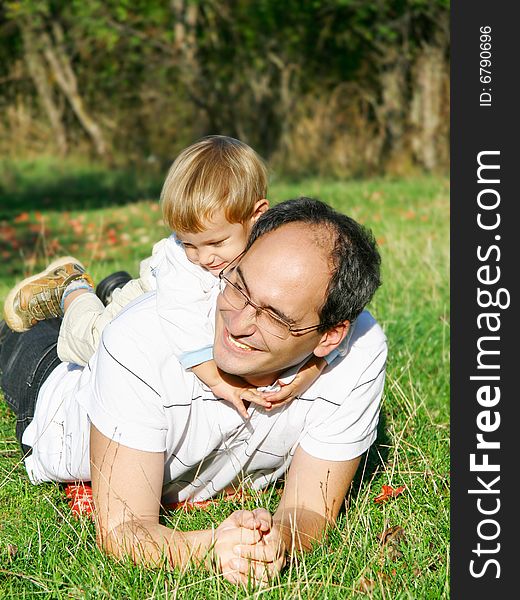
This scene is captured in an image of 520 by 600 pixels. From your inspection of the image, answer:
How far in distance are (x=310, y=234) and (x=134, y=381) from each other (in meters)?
0.72

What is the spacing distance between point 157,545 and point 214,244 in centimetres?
139

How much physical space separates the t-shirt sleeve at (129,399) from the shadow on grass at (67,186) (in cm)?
963

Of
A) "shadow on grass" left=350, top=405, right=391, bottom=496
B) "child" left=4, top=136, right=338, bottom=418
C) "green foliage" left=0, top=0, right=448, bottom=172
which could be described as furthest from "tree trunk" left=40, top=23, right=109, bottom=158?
"shadow on grass" left=350, top=405, right=391, bottom=496

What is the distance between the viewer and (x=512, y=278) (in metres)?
3.08

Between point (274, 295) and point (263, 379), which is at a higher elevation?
point (274, 295)

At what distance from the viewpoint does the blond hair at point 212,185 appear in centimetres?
370

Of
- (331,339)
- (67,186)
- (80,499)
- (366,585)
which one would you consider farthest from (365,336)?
(67,186)

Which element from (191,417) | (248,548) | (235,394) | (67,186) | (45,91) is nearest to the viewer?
(248,548)

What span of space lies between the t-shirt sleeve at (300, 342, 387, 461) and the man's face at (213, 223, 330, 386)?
0.36 meters

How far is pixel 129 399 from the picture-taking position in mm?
2885

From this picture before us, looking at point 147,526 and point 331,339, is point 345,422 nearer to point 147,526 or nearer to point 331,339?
point 331,339

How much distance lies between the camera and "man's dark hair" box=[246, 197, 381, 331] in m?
2.80

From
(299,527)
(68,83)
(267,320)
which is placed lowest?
(299,527)

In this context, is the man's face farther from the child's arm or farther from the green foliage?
the green foliage
